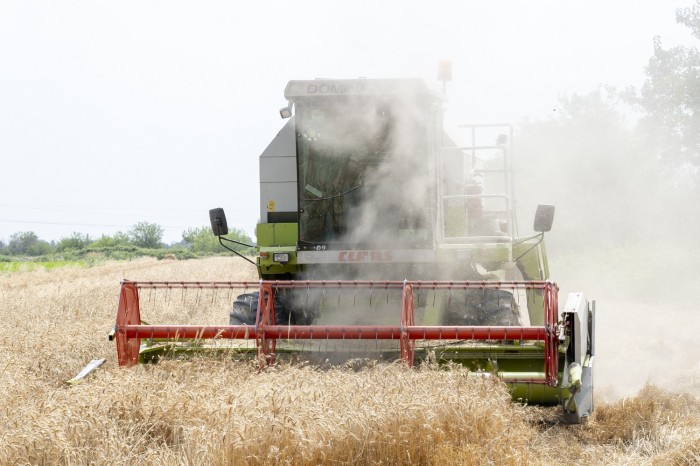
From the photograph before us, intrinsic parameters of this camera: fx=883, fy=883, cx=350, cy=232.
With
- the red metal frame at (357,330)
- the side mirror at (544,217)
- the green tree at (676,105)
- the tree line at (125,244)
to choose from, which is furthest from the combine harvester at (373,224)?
the tree line at (125,244)

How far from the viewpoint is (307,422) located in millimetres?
4523

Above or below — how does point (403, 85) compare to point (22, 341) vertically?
above

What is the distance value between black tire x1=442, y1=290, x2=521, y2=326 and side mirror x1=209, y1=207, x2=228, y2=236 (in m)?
2.09

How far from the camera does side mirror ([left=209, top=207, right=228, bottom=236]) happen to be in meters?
7.85

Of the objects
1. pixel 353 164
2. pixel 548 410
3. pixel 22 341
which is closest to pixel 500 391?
pixel 548 410

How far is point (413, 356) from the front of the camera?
261 inches

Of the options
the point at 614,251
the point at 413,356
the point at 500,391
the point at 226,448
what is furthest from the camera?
the point at 614,251

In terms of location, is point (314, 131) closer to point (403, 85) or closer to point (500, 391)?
point (403, 85)

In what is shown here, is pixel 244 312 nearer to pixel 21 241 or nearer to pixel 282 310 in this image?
pixel 282 310

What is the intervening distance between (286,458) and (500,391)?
1724mm

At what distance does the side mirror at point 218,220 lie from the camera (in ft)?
25.7

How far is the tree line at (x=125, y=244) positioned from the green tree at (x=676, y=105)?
38.0m

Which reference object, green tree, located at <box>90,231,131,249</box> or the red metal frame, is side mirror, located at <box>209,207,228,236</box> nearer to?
the red metal frame

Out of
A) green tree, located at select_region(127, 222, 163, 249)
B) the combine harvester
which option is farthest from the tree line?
the combine harvester
